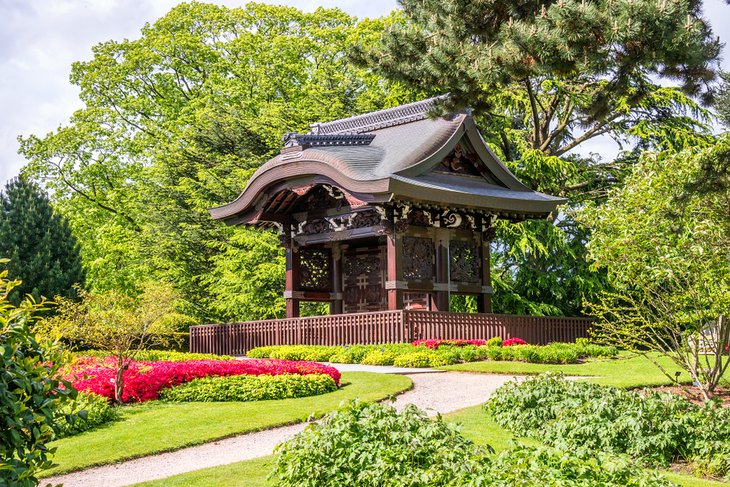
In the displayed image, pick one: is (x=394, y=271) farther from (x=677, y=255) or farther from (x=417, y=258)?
(x=677, y=255)

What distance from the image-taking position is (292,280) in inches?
1035

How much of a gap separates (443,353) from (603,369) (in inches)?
142

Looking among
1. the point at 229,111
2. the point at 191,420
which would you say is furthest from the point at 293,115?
the point at 191,420

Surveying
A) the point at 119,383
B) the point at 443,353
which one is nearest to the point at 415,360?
the point at 443,353

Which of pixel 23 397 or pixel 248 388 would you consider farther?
pixel 248 388

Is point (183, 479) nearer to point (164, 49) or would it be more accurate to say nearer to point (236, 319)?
point (236, 319)

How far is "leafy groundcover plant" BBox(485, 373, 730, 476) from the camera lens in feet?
31.3

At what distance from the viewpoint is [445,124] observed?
82.9 feet

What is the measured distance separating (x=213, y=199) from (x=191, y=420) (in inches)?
879

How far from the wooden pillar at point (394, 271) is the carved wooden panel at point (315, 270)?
441 centimetres

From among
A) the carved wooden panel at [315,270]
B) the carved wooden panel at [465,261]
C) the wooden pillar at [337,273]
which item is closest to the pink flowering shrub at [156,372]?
the carved wooden panel at [465,261]

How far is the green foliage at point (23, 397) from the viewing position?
16.0ft

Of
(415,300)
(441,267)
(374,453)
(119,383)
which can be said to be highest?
(441,267)

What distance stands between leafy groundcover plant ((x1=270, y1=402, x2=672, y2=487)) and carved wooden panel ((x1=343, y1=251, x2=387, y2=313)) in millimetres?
17658
